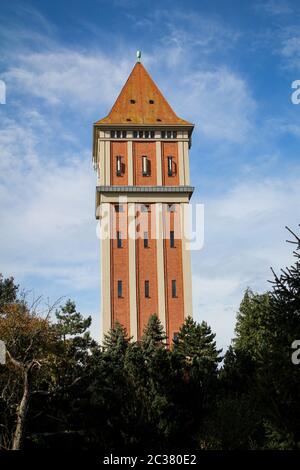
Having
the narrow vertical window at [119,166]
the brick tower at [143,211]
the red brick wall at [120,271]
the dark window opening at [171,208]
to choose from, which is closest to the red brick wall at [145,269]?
the brick tower at [143,211]

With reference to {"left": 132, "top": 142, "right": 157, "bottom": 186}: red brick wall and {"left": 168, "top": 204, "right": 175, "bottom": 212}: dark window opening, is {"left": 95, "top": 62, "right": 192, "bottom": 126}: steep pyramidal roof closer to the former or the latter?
{"left": 132, "top": 142, "right": 157, "bottom": 186}: red brick wall

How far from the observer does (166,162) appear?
5119 cm

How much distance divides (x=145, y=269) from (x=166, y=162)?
9440mm

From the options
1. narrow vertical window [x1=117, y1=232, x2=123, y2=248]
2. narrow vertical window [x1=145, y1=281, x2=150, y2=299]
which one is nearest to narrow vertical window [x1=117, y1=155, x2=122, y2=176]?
narrow vertical window [x1=117, y1=232, x2=123, y2=248]

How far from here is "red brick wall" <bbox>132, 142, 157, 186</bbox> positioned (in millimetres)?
50406

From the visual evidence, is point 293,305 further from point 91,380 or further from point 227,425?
point 91,380

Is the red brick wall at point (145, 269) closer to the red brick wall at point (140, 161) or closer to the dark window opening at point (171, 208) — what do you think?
the dark window opening at point (171, 208)

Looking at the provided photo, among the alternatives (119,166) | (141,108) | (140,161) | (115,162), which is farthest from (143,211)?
(141,108)

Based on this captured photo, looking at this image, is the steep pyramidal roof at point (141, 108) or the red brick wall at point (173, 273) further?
the steep pyramidal roof at point (141, 108)

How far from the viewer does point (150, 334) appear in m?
37.9

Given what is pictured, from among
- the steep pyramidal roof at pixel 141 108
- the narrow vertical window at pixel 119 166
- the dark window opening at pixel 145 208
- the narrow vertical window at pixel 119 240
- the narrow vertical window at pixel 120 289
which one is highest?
the steep pyramidal roof at pixel 141 108

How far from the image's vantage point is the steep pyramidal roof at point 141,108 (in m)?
51.8
